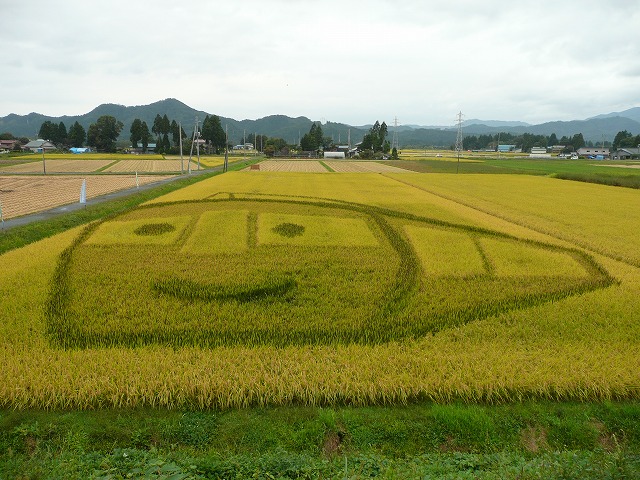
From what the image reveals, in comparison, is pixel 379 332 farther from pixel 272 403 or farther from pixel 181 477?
pixel 181 477

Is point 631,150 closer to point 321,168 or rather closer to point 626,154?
point 626,154

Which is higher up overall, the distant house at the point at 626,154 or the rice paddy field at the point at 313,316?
the distant house at the point at 626,154

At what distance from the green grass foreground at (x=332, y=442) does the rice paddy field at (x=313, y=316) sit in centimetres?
33

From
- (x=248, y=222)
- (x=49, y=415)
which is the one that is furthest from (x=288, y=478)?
(x=248, y=222)

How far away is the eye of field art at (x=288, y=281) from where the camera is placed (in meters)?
7.64

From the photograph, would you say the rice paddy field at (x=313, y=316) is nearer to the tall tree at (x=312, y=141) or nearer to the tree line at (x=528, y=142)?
the tall tree at (x=312, y=141)

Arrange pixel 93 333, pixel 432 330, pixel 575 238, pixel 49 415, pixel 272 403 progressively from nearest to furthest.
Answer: pixel 49 415 → pixel 272 403 → pixel 93 333 → pixel 432 330 → pixel 575 238

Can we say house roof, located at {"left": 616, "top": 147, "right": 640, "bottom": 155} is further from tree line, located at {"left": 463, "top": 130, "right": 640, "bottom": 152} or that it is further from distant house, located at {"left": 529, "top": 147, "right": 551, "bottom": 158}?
distant house, located at {"left": 529, "top": 147, "right": 551, "bottom": 158}

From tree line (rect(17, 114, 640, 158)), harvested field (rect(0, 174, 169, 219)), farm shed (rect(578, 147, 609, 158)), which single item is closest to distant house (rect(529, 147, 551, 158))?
farm shed (rect(578, 147, 609, 158))

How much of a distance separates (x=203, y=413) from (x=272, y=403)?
91cm

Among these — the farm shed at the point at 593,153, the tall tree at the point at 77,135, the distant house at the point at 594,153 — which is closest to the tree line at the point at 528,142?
the farm shed at the point at 593,153

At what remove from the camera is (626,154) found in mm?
113438

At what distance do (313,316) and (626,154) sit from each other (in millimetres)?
136109

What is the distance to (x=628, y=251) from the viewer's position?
1316cm
